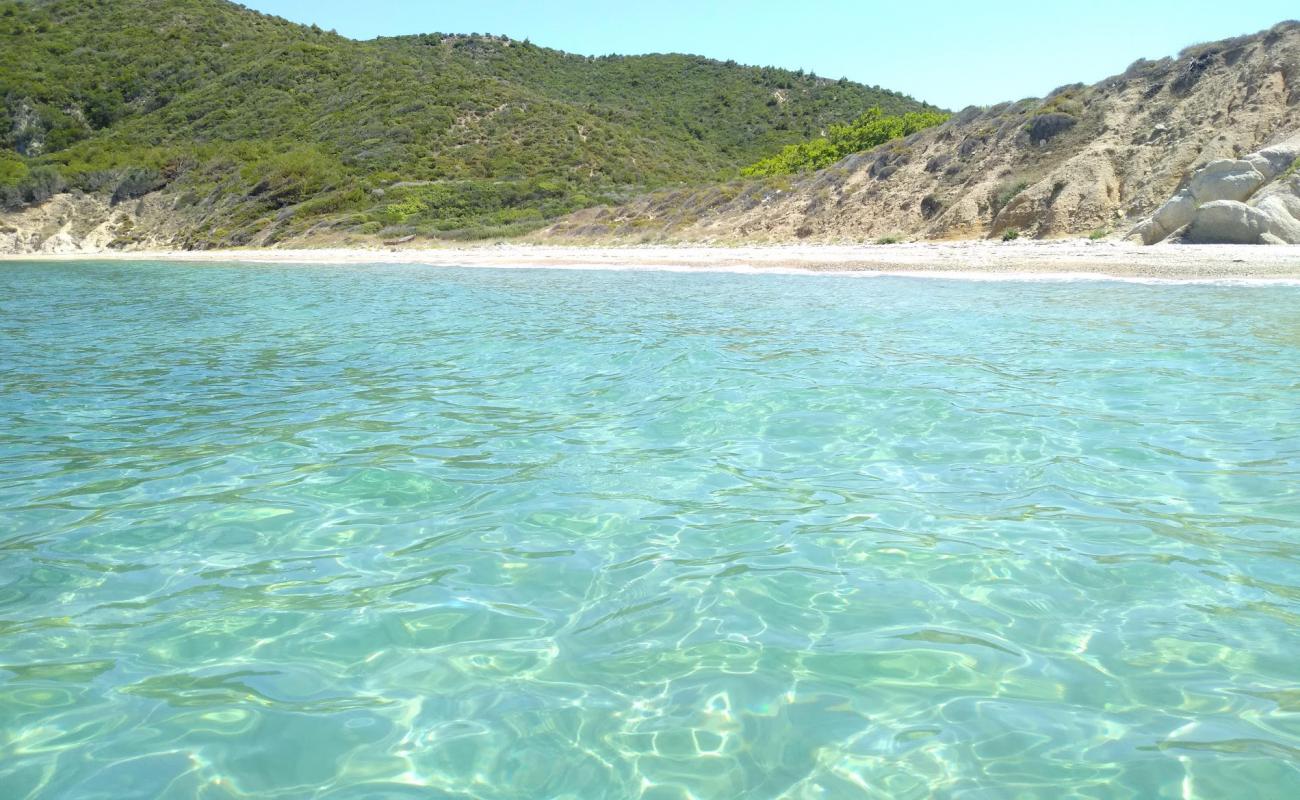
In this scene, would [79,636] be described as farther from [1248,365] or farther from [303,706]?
[1248,365]

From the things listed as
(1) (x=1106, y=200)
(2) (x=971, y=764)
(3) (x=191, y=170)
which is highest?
(3) (x=191, y=170)

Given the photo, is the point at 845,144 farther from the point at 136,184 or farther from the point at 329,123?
the point at 136,184

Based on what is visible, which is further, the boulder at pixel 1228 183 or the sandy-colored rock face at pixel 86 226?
the sandy-colored rock face at pixel 86 226

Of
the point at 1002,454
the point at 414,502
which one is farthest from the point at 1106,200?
the point at 414,502

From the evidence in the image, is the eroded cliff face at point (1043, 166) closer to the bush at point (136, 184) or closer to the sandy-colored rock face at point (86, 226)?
the sandy-colored rock face at point (86, 226)

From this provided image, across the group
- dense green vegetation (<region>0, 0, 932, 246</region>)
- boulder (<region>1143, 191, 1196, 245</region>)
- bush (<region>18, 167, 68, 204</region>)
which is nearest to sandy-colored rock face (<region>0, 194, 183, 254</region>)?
bush (<region>18, 167, 68, 204</region>)

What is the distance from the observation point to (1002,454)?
20.4ft

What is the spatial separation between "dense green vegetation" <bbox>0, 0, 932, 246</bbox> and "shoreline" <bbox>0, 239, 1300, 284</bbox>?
6690 millimetres

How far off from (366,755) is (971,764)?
1910 mm

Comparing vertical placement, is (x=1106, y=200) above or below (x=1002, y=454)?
above

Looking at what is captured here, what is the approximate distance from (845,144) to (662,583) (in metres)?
45.3

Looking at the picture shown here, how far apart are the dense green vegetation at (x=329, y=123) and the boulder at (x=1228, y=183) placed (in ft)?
87.2

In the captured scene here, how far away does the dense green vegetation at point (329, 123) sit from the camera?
48.2 m

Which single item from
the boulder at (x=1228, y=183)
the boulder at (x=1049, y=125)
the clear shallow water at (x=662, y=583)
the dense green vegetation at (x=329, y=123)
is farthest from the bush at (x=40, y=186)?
the boulder at (x=1228, y=183)
